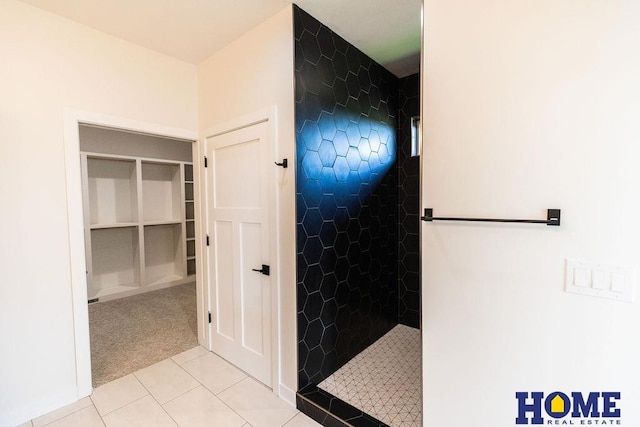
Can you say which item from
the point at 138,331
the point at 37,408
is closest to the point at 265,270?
the point at 37,408

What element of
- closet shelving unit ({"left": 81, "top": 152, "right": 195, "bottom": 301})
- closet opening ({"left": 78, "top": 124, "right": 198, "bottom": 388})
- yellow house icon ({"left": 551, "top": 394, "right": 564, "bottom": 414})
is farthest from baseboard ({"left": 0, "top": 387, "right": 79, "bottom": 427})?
yellow house icon ({"left": 551, "top": 394, "right": 564, "bottom": 414})

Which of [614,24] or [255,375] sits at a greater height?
[614,24]

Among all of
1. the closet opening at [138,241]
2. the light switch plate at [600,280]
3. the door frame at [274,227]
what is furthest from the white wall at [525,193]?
the closet opening at [138,241]

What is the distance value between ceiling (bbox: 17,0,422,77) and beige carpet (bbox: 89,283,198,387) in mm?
2629

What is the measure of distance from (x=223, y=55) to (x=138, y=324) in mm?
3002

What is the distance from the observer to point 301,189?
1.90 m

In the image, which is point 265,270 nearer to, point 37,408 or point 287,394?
point 287,394

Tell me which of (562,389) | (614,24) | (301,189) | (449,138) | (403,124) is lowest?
(562,389)

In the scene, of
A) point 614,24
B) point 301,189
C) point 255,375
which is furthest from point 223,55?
point 255,375

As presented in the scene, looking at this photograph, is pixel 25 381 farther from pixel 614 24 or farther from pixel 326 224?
pixel 614 24

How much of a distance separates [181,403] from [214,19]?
8.74ft

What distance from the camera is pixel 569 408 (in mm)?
1066

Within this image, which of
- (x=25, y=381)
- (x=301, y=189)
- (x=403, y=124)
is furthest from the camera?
(x=403, y=124)

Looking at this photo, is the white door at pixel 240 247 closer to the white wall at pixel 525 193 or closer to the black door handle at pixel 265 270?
the black door handle at pixel 265 270
